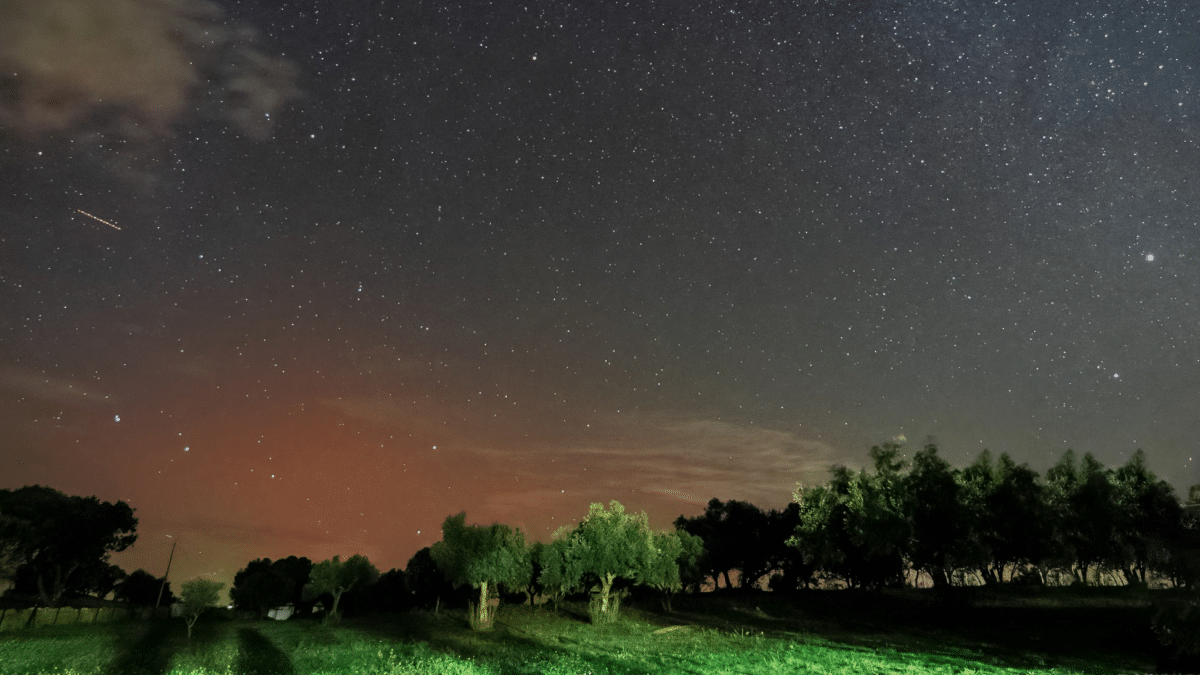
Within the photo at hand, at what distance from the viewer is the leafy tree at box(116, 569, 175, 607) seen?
4929 inches

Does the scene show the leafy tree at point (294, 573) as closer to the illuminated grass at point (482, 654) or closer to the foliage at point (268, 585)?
the foliage at point (268, 585)

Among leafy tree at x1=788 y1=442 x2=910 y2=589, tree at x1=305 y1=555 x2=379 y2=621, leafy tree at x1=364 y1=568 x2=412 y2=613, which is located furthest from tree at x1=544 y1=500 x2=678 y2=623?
leafy tree at x1=364 y1=568 x2=412 y2=613

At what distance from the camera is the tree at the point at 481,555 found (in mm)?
52219

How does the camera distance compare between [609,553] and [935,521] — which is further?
[609,553]

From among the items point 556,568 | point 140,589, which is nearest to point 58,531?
point 140,589

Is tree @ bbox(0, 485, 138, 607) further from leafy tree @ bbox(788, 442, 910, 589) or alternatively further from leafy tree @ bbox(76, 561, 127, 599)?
leafy tree @ bbox(788, 442, 910, 589)

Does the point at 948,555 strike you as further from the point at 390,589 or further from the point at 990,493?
the point at 390,589

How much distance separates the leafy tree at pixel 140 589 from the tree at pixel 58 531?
38208 mm

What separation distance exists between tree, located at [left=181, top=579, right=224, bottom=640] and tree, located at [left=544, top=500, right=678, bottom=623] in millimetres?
31391

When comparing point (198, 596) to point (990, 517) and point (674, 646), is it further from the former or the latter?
point (990, 517)

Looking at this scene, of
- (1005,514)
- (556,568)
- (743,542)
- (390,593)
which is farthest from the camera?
(390,593)

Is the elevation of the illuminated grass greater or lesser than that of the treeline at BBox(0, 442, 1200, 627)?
lesser

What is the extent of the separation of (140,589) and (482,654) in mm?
136740

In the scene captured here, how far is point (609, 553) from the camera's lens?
2162 inches
